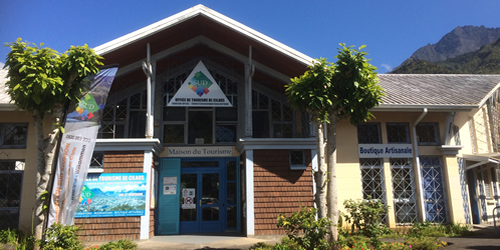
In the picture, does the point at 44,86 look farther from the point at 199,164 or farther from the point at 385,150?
the point at 385,150

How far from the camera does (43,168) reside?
25.1 feet

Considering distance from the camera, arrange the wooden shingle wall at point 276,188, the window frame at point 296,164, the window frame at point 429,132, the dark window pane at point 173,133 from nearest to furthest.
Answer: the wooden shingle wall at point 276,188 < the window frame at point 296,164 < the window frame at point 429,132 < the dark window pane at point 173,133

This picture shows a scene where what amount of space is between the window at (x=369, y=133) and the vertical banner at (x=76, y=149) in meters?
8.30

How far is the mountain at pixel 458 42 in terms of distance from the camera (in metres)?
92.5

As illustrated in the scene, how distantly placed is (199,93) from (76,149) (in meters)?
4.49

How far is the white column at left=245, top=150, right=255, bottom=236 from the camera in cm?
1092

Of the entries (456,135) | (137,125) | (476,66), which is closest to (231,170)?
(137,125)

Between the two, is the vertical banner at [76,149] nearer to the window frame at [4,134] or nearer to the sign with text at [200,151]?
the sign with text at [200,151]

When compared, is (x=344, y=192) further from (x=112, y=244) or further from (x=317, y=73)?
(x=112, y=244)

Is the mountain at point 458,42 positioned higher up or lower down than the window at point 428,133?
higher up

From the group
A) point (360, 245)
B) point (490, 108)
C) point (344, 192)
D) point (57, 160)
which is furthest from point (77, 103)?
point (490, 108)

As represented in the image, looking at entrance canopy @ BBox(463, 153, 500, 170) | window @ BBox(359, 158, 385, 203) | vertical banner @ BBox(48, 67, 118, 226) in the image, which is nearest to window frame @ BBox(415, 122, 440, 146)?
entrance canopy @ BBox(463, 153, 500, 170)

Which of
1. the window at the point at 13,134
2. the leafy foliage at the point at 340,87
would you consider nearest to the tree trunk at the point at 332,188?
the leafy foliage at the point at 340,87

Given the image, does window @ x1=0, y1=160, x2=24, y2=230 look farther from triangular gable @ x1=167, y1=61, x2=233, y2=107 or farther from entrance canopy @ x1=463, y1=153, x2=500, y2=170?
entrance canopy @ x1=463, y1=153, x2=500, y2=170
